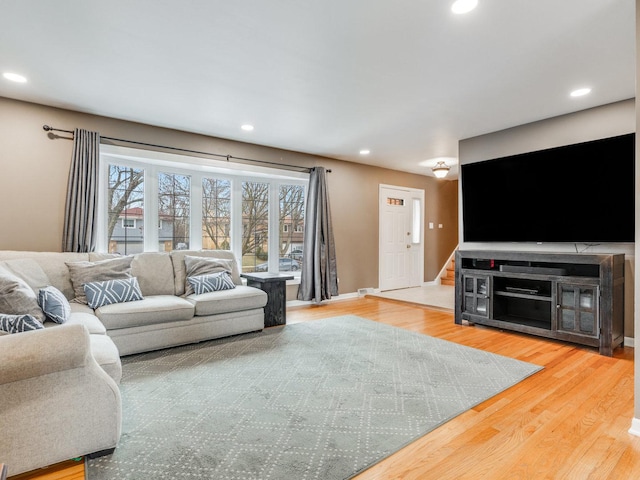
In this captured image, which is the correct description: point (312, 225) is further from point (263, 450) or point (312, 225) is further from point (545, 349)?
point (263, 450)

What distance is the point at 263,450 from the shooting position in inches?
68.9

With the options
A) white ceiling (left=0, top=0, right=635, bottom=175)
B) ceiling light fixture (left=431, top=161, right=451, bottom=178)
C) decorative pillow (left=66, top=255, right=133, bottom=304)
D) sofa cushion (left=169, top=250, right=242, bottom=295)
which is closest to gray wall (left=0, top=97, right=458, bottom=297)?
white ceiling (left=0, top=0, right=635, bottom=175)

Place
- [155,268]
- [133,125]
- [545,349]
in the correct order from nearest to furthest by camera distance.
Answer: [545,349] < [155,268] < [133,125]

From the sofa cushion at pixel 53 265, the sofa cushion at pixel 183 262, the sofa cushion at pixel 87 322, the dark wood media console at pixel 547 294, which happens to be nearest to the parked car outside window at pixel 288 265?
the sofa cushion at pixel 183 262

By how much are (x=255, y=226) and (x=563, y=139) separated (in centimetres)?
398

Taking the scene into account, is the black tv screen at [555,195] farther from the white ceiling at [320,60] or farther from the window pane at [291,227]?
the window pane at [291,227]

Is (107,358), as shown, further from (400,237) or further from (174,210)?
(400,237)

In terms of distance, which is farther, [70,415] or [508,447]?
[508,447]

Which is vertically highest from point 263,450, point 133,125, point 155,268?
point 133,125

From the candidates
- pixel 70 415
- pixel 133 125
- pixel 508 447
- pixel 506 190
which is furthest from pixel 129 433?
pixel 506 190

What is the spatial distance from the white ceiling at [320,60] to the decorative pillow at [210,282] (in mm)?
1784

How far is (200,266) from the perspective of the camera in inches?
157

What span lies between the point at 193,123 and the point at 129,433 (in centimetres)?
333

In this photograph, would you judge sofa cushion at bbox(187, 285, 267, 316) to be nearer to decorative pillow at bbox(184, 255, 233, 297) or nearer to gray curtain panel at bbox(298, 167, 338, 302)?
decorative pillow at bbox(184, 255, 233, 297)
